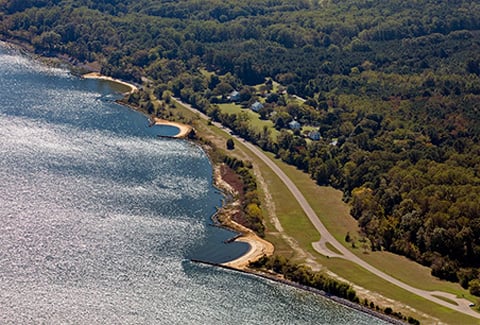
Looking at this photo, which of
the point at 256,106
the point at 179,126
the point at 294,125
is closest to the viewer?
the point at 294,125

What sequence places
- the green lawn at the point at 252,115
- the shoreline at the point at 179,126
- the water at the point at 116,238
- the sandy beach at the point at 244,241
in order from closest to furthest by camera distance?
the water at the point at 116,238 → the sandy beach at the point at 244,241 → the shoreline at the point at 179,126 → the green lawn at the point at 252,115

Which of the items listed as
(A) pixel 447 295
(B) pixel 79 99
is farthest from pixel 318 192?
(B) pixel 79 99

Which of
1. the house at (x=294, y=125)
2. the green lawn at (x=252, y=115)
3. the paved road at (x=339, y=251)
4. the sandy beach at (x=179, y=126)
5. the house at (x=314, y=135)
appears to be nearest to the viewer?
the paved road at (x=339, y=251)

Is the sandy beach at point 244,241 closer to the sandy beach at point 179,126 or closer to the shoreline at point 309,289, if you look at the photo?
the shoreline at point 309,289

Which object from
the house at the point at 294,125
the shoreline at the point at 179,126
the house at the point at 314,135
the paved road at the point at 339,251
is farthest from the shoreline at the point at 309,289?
the house at the point at 294,125

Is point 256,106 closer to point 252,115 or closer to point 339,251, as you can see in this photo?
point 252,115

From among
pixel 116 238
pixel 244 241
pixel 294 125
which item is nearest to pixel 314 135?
pixel 294 125

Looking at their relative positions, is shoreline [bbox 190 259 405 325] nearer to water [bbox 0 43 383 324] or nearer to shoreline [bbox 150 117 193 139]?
water [bbox 0 43 383 324]

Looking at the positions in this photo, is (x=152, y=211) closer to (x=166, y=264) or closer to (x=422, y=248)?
(x=166, y=264)

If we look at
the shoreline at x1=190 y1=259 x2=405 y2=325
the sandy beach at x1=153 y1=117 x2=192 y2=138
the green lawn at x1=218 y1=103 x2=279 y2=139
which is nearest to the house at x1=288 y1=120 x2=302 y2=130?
the green lawn at x1=218 y1=103 x2=279 y2=139
